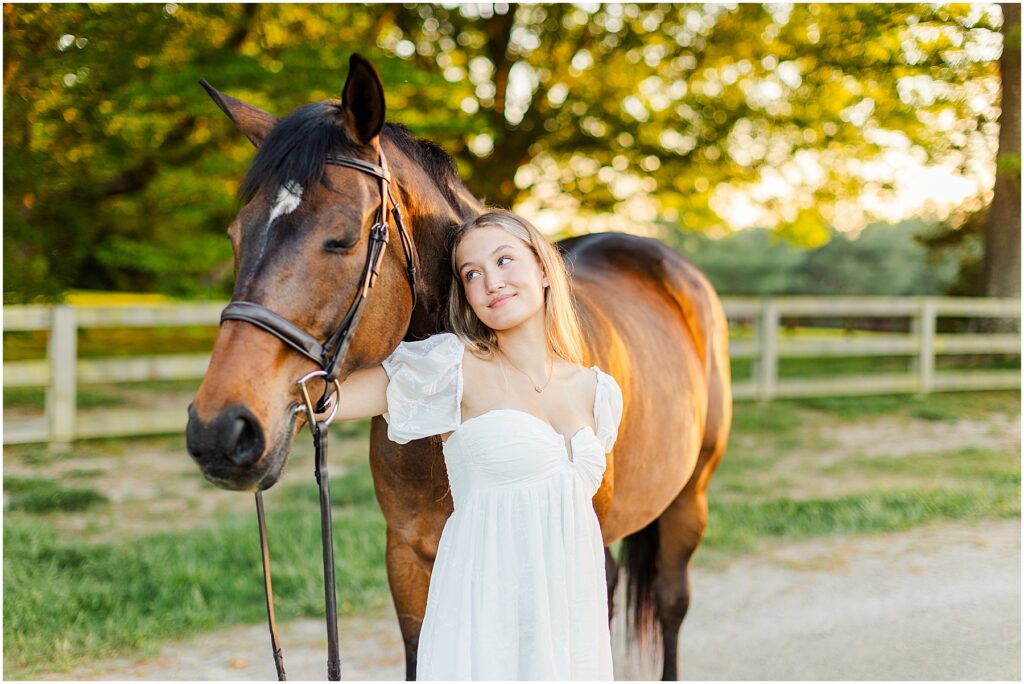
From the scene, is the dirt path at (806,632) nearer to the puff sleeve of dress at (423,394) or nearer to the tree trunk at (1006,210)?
the puff sleeve of dress at (423,394)

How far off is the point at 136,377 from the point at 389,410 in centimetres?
605

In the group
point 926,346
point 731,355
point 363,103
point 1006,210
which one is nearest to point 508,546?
point 363,103

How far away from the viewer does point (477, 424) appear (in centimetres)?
177

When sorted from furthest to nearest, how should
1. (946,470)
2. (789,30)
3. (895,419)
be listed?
(789,30) → (895,419) → (946,470)

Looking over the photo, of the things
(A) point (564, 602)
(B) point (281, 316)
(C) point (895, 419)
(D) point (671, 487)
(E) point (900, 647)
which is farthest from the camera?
(C) point (895, 419)

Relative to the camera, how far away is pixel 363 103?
1738mm

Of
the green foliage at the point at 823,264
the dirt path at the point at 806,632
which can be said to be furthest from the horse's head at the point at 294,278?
the green foliage at the point at 823,264

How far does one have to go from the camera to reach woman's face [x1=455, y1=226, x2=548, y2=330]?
1.84 metres

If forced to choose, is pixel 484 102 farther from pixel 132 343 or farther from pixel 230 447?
pixel 230 447

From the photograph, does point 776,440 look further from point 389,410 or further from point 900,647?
point 389,410

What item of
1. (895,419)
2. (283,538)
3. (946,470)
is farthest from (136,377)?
(895,419)

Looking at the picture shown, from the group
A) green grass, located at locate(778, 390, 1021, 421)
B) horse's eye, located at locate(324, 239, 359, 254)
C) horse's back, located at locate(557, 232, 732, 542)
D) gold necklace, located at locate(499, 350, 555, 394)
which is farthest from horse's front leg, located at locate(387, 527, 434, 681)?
green grass, located at locate(778, 390, 1021, 421)

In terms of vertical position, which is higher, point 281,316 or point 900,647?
point 281,316

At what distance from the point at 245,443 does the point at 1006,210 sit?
11283mm
